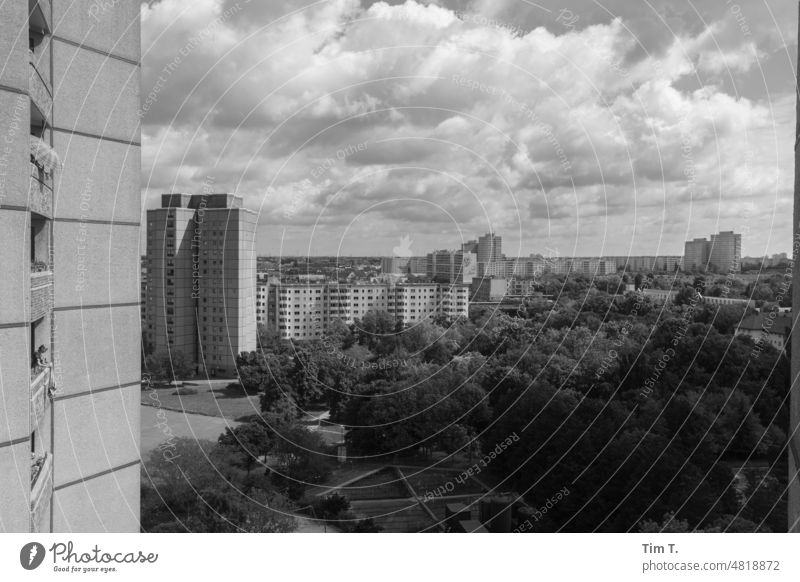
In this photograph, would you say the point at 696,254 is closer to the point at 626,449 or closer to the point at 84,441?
the point at 626,449

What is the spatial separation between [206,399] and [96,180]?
12754 mm

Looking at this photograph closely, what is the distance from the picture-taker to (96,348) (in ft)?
8.78

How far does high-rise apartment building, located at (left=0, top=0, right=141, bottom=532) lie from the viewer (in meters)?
2.34

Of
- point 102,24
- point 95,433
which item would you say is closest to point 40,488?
point 95,433

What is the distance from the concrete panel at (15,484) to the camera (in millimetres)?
1959

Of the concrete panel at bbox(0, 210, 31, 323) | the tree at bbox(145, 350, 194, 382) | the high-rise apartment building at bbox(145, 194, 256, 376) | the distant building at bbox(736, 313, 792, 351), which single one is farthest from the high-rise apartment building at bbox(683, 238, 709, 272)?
the concrete panel at bbox(0, 210, 31, 323)

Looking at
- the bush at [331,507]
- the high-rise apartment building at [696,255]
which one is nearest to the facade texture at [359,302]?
the high-rise apartment building at [696,255]

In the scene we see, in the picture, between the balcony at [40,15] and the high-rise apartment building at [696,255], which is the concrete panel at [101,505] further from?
the high-rise apartment building at [696,255]

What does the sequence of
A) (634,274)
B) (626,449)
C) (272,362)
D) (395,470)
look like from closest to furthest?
1. (626,449)
2. (395,470)
3. (272,362)
4. (634,274)

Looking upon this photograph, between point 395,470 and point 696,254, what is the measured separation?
8.17m

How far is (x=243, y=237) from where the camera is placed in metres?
13.2

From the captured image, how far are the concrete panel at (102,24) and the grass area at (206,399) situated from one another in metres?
11.1

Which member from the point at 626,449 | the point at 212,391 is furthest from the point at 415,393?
the point at 212,391

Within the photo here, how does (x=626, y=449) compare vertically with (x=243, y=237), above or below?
below
